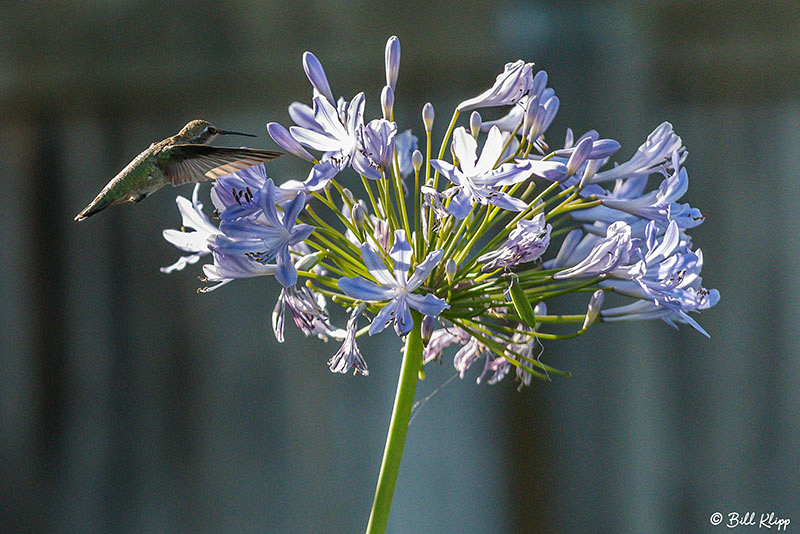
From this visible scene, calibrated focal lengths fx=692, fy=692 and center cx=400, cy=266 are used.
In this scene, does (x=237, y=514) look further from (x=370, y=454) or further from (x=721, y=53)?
(x=721, y=53)

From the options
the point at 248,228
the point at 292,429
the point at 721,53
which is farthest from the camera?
the point at 292,429

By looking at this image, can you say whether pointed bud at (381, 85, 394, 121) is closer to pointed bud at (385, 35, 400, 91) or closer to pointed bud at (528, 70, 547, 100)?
pointed bud at (385, 35, 400, 91)

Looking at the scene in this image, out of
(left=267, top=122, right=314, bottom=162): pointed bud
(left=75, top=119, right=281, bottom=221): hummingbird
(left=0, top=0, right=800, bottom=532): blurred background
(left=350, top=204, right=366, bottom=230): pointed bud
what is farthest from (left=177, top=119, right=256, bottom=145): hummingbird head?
(left=0, top=0, right=800, bottom=532): blurred background

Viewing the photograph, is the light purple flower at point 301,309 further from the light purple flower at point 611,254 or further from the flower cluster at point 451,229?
the light purple flower at point 611,254

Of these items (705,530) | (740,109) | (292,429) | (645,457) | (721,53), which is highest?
(721,53)

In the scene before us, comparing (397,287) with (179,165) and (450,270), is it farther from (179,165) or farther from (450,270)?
(179,165)

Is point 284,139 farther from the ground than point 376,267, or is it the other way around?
point 284,139

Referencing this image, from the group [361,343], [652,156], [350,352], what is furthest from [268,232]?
[361,343]

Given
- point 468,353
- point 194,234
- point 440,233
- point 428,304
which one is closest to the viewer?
point 428,304

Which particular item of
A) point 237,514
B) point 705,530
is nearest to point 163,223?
point 237,514
